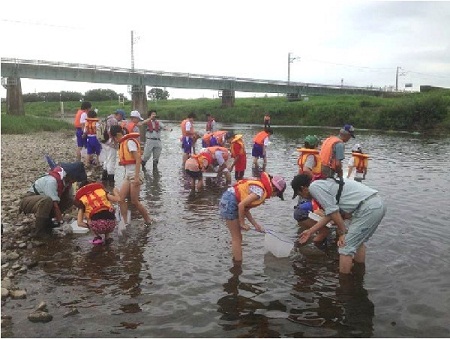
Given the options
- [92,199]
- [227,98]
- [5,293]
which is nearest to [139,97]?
[227,98]

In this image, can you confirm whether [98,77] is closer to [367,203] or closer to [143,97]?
[143,97]

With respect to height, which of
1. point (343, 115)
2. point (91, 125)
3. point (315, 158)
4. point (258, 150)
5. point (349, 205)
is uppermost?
point (343, 115)

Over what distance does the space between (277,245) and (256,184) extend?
1.44 m

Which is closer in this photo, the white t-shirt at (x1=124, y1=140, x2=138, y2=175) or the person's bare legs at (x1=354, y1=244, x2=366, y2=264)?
the person's bare legs at (x1=354, y1=244, x2=366, y2=264)

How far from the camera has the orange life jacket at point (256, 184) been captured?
21.5 feet

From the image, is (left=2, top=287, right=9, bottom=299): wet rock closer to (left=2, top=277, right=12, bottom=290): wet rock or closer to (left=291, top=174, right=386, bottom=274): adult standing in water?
(left=2, top=277, right=12, bottom=290): wet rock

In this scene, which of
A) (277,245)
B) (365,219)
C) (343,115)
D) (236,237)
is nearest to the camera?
(365,219)

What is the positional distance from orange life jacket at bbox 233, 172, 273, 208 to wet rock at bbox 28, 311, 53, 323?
10.3 feet

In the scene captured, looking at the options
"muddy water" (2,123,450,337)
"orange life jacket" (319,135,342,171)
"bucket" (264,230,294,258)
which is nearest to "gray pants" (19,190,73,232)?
"muddy water" (2,123,450,337)

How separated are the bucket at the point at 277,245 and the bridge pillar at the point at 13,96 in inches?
1807

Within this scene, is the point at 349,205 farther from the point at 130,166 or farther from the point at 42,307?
the point at 130,166

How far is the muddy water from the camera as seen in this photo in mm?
5176

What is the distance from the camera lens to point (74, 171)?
8.16 m

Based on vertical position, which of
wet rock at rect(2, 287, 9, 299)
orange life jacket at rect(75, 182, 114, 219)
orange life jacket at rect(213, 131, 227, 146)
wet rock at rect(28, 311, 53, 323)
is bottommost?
wet rock at rect(28, 311, 53, 323)
